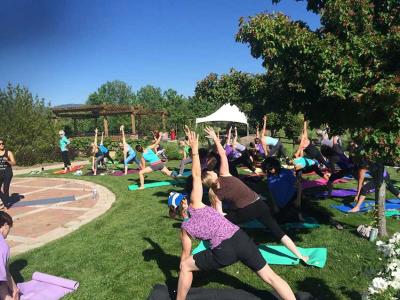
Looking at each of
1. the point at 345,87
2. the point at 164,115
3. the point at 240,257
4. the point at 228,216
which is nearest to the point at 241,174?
the point at 228,216

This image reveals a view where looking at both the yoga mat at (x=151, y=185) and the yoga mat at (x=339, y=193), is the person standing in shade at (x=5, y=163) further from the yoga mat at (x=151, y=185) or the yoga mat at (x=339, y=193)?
the yoga mat at (x=339, y=193)

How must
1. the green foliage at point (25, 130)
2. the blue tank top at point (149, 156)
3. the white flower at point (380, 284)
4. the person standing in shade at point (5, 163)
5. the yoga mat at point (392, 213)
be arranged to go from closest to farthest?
the white flower at point (380, 284) → the yoga mat at point (392, 213) → the person standing in shade at point (5, 163) → the blue tank top at point (149, 156) → the green foliage at point (25, 130)

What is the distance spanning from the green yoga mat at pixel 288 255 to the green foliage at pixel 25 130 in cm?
2126

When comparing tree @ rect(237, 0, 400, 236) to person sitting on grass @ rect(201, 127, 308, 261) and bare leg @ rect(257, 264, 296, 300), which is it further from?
bare leg @ rect(257, 264, 296, 300)

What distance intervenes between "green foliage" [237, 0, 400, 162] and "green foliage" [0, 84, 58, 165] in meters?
22.3

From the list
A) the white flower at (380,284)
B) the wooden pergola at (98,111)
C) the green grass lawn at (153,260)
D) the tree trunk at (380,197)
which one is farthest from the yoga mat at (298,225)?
the wooden pergola at (98,111)

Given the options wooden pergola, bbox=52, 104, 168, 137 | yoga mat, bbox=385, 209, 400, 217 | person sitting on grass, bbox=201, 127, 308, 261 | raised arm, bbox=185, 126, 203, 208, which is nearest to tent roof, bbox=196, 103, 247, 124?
yoga mat, bbox=385, 209, 400, 217

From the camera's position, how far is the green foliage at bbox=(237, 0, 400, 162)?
5.23 m

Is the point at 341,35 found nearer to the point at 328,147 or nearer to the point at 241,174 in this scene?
the point at 328,147

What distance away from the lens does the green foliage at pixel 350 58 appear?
5227 millimetres

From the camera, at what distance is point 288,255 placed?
647 centimetres

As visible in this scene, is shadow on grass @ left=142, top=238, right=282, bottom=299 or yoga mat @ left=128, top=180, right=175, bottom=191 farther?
yoga mat @ left=128, top=180, right=175, bottom=191

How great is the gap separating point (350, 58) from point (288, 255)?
3.52 meters

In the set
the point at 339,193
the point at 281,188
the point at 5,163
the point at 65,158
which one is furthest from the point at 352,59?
the point at 65,158
